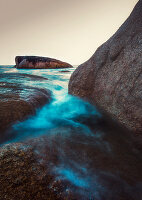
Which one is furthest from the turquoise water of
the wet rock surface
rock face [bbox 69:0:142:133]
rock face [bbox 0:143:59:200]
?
rock face [bbox 69:0:142:133]

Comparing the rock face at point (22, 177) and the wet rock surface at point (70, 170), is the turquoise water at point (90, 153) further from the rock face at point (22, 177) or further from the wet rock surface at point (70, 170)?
the rock face at point (22, 177)

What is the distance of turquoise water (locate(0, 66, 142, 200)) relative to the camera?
113 cm

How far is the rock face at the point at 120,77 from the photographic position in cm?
204

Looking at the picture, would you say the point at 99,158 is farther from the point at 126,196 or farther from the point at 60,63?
the point at 60,63

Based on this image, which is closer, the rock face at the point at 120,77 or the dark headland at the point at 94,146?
the dark headland at the point at 94,146

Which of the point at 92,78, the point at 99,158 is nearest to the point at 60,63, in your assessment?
the point at 92,78

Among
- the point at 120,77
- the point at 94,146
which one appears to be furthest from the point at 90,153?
the point at 120,77

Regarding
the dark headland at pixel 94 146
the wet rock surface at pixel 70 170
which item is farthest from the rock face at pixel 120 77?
the wet rock surface at pixel 70 170

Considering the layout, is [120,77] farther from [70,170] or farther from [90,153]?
[70,170]

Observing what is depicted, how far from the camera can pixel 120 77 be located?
2473mm

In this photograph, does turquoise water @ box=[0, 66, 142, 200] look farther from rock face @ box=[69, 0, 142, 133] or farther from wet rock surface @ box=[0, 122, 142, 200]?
rock face @ box=[69, 0, 142, 133]

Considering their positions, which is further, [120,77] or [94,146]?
[120,77]

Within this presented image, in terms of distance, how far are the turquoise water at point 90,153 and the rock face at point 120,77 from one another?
36cm

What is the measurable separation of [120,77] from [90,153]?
5.77 ft
